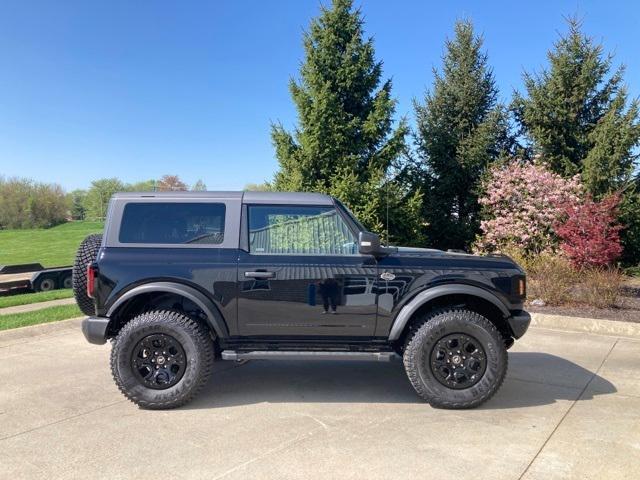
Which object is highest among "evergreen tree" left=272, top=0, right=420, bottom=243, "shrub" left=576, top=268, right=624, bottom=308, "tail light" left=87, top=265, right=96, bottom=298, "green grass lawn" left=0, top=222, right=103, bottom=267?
"evergreen tree" left=272, top=0, right=420, bottom=243

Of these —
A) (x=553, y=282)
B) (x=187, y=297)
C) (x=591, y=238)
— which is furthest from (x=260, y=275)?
(x=591, y=238)

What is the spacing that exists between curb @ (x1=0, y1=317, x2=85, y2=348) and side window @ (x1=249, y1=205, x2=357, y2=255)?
4.27 m

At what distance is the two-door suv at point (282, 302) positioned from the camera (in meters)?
4.17

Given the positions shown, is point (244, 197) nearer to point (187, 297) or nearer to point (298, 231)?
point (298, 231)

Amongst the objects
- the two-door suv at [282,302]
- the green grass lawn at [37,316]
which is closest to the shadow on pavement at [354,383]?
the two-door suv at [282,302]

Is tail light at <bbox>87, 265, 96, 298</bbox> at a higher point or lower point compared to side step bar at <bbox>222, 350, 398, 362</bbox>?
higher

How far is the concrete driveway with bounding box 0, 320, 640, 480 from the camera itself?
3.14m

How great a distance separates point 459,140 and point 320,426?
14.5 meters

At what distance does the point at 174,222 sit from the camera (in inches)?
173

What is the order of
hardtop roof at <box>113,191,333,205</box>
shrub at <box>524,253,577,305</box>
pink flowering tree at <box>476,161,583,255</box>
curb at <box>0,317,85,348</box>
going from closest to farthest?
hardtop roof at <box>113,191,333,205</box>
curb at <box>0,317,85,348</box>
shrub at <box>524,253,577,305</box>
pink flowering tree at <box>476,161,583,255</box>

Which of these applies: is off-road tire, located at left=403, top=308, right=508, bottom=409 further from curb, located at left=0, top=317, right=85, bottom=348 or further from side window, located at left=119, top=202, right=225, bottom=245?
curb, located at left=0, top=317, right=85, bottom=348

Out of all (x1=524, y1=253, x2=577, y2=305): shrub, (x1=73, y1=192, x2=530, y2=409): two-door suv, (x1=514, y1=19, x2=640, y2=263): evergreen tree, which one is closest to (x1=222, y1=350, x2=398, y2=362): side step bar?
(x1=73, y1=192, x2=530, y2=409): two-door suv

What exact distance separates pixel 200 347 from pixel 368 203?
9731 millimetres

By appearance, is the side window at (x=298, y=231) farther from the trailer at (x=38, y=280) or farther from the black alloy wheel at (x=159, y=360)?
the trailer at (x=38, y=280)
